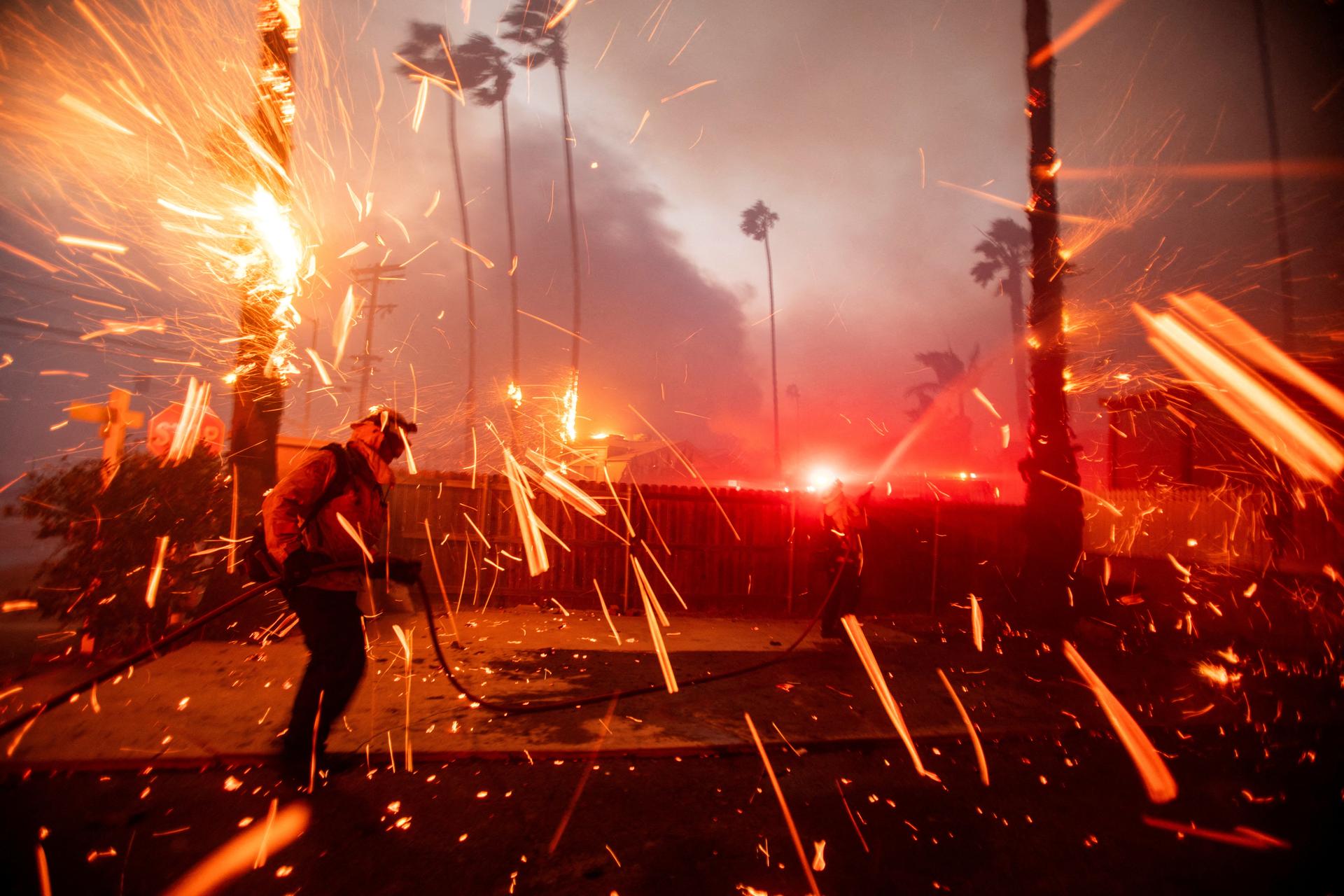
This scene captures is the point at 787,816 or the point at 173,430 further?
the point at 173,430

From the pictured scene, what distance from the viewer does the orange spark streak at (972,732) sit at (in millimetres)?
3754

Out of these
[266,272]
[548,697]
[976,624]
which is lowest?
[976,624]

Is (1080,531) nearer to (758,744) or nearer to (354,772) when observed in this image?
(758,744)

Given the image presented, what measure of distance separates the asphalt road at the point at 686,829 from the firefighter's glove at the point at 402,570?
1081mm

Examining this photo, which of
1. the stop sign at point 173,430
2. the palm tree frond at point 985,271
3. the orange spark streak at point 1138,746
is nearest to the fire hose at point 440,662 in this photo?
the stop sign at point 173,430

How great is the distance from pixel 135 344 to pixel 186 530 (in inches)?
838

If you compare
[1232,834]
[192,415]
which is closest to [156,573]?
[192,415]

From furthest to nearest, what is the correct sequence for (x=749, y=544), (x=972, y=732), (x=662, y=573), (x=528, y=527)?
(x=749, y=544) → (x=662, y=573) → (x=528, y=527) → (x=972, y=732)

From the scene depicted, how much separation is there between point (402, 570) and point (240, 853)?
1.55 metres

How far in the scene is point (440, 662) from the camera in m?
5.31

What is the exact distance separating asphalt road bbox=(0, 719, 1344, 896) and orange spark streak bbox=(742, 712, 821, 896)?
3 centimetres

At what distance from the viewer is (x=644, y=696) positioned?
4.96 m

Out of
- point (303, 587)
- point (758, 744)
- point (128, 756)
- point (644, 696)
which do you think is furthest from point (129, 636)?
point (758, 744)

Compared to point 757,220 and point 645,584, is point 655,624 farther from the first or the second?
point 757,220
